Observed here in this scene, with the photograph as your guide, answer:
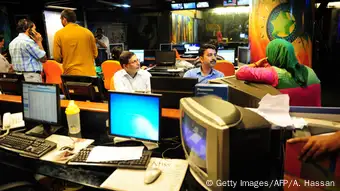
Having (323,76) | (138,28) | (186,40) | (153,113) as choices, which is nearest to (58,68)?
(153,113)

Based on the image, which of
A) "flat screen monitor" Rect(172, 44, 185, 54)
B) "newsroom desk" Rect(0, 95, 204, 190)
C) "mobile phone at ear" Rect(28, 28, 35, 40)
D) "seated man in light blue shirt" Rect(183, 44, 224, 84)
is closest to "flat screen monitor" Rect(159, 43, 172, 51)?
"flat screen monitor" Rect(172, 44, 185, 54)

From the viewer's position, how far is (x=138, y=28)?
30.8 ft

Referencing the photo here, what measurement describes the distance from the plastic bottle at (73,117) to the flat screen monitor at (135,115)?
1.32ft

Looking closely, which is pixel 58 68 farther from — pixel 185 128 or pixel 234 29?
pixel 234 29

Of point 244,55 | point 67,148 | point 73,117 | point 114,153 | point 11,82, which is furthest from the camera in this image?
point 244,55

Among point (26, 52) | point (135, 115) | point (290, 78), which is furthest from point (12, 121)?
point (290, 78)

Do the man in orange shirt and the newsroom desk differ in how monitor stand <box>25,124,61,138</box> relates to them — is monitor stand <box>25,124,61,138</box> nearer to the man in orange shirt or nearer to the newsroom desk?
the newsroom desk

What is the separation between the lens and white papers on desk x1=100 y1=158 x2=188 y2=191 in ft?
4.36

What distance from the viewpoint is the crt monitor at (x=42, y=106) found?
6.64ft

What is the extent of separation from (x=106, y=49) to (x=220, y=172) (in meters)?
5.74

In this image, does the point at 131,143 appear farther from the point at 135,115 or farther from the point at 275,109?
the point at 275,109

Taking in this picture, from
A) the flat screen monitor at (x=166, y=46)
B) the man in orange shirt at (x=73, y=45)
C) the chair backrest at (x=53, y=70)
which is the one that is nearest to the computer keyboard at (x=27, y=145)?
the man in orange shirt at (x=73, y=45)

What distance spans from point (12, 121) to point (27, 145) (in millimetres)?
667

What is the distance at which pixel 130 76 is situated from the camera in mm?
3029
